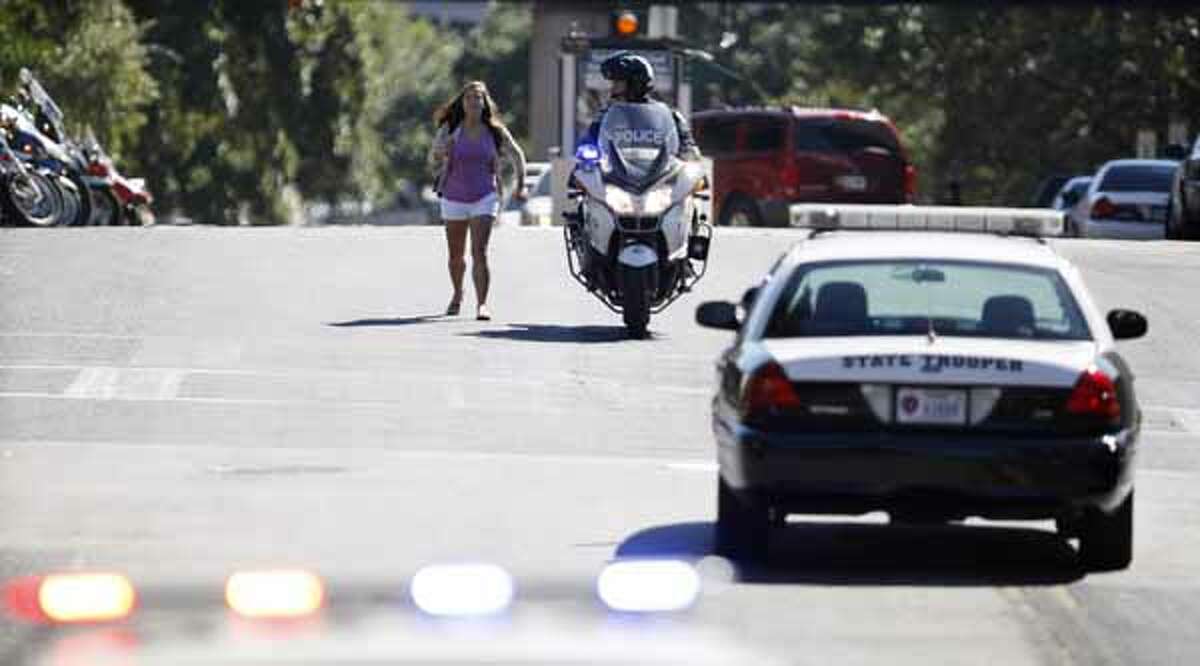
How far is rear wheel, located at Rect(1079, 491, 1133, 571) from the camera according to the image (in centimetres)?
1204

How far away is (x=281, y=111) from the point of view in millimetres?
80688

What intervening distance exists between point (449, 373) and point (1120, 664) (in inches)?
421

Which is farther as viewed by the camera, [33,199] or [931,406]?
[33,199]

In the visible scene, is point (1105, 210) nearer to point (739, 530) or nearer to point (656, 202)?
point (656, 202)

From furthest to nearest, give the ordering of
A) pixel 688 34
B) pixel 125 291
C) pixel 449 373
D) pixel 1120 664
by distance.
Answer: pixel 688 34 → pixel 125 291 → pixel 449 373 → pixel 1120 664

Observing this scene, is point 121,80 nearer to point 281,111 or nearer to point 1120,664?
point 281,111

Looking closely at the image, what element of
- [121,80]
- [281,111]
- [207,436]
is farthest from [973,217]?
[281,111]

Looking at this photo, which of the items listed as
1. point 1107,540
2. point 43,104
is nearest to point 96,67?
point 43,104

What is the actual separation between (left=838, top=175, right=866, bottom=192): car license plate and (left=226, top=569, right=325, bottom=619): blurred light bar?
126ft

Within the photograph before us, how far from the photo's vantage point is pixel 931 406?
1168 centimetres

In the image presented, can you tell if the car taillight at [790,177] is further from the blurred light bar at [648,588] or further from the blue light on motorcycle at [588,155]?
the blurred light bar at [648,588]

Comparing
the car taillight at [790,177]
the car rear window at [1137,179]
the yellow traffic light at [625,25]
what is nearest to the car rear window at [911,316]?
the car taillight at [790,177]

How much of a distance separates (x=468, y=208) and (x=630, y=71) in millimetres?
1966

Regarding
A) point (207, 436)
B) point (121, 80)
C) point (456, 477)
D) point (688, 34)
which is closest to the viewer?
point (456, 477)
